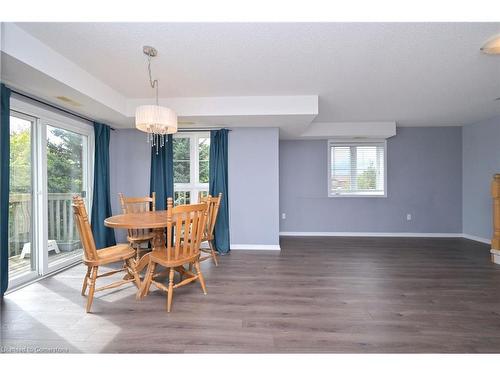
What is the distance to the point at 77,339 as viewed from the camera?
151cm

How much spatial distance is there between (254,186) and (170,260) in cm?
207

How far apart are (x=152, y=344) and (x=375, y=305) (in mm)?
1863

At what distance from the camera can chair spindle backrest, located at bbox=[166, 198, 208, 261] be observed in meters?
1.81

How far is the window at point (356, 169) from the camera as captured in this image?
15.4ft

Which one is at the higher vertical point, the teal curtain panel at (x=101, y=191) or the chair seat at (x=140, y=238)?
the teal curtain panel at (x=101, y=191)

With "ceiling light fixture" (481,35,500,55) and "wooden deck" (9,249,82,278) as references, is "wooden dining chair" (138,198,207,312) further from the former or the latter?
"ceiling light fixture" (481,35,500,55)

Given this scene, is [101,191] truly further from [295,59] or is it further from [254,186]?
[295,59]

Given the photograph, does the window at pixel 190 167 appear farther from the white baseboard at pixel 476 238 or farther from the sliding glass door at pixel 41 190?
the white baseboard at pixel 476 238

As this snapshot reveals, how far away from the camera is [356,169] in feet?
15.6

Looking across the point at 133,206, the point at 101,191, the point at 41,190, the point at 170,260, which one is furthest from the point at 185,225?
the point at 101,191

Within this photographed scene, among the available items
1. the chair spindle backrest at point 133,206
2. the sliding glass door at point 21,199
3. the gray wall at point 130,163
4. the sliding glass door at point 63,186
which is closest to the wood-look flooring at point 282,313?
the sliding glass door at point 21,199

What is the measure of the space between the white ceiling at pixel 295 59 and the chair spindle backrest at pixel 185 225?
139 cm

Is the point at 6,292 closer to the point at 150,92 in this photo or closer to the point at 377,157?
the point at 150,92
